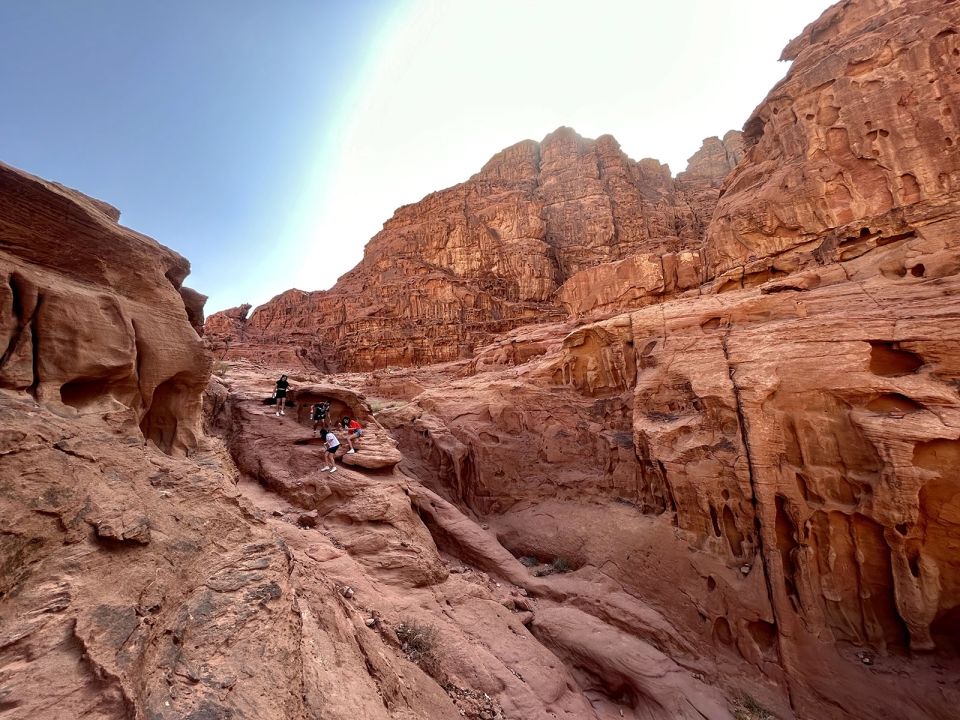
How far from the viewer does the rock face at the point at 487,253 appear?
153 feet

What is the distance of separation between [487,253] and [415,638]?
51954 mm

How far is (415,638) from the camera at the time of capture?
22.1ft

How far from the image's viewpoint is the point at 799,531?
29.9 ft

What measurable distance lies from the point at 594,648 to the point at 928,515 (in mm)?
7422

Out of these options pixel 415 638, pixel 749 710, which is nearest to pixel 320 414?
pixel 415 638

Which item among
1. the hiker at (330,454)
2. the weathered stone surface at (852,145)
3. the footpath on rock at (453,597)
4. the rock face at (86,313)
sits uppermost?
the weathered stone surface at (852,145)

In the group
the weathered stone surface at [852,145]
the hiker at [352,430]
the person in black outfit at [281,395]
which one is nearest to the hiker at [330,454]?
the hiker at [352,430]

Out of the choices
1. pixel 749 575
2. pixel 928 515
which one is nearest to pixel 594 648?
pixel 749 575

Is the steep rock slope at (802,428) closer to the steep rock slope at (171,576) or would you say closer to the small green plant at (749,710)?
the small green plant at (749,710)

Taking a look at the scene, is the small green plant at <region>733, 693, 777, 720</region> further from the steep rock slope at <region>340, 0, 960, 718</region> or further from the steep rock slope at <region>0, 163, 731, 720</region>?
the steep rock slope at <region>340, 0, 960, 718</region>

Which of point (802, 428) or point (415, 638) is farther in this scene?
point (802, 428)

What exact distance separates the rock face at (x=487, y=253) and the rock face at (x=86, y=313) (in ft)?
116

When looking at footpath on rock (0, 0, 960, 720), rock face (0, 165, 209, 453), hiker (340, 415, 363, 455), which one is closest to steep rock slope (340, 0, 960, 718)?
footpath on rock (0, 0, 960, 720)

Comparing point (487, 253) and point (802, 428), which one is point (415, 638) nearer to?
point (802, 428)
